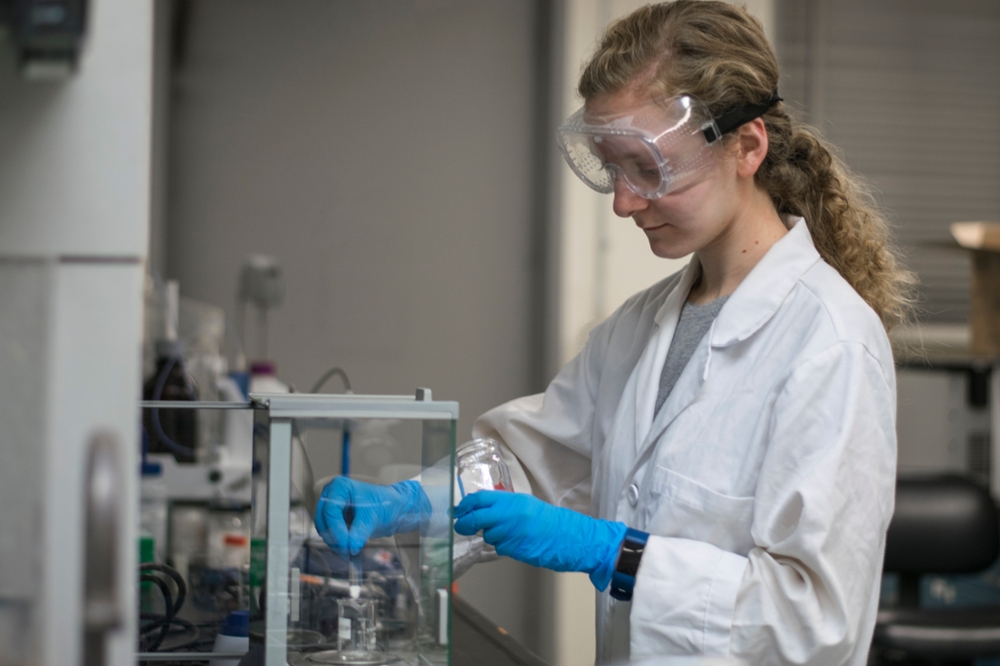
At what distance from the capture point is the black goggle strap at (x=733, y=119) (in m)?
1.13

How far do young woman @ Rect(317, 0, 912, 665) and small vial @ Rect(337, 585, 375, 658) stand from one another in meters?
0.07

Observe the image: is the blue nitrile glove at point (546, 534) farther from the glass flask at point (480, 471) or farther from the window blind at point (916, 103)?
the window blind at point (916, 103)

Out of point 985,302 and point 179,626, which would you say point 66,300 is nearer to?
point 179,626

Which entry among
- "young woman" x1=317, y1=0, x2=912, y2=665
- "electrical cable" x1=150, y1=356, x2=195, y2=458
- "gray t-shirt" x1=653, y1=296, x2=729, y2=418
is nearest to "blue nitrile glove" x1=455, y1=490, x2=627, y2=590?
"young woman" x1=317, y1=0, x2=912, y2=665

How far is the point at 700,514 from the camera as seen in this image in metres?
1.06

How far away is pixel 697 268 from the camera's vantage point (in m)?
1.37

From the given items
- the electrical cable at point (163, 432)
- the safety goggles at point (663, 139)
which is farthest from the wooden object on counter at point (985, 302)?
the electrical cable at point (163, 432)

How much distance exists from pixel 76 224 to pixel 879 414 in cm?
86

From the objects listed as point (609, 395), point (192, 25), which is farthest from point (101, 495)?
point (192, 25)

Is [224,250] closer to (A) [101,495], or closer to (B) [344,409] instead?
(B) [344,409]

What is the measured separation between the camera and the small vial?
948mm

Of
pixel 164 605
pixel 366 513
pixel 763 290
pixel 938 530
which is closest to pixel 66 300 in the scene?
pixel 366 513

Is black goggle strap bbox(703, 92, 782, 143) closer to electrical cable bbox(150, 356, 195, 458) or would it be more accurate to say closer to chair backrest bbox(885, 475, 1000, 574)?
electrical cable bbox(150, 356, 195, 458)

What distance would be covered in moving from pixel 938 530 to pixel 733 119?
1633 millimetres
